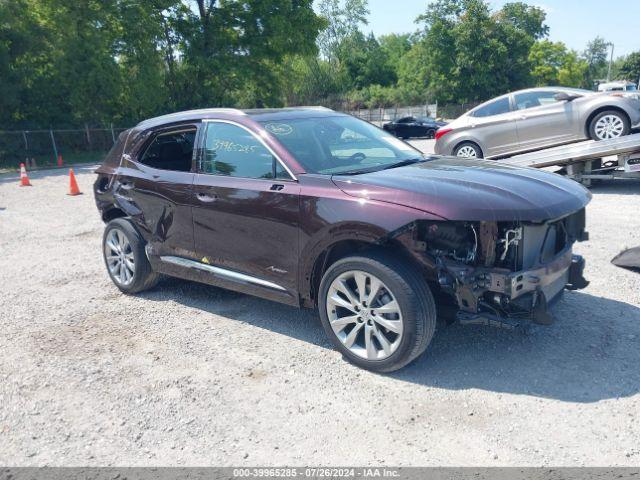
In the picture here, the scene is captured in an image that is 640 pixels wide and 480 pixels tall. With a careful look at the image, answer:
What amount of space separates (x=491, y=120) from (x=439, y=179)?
28.3 ft

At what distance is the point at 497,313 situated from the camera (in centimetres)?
377

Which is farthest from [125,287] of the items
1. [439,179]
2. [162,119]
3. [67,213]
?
[67,213]

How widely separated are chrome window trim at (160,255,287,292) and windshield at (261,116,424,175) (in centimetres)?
98

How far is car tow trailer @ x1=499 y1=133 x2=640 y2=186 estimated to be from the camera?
9773 millimetres

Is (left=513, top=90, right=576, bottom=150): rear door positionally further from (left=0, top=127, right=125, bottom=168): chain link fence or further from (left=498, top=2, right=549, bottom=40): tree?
(left=498, top=2, right=549, bottom=40): tree

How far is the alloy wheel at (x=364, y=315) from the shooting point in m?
3.81

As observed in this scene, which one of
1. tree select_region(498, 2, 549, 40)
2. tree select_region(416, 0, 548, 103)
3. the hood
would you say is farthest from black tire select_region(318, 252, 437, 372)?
tree select_region(498, 2, 549, 40)

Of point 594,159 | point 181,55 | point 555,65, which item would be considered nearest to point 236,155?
point 594,159

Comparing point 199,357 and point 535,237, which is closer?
point 535,237

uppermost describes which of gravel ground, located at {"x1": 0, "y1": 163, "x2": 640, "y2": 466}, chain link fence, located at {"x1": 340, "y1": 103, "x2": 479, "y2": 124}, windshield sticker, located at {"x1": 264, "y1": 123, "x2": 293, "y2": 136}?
chain link fence, located at {"x1": 340, "y1": 103, "x2": 479, "y2": 124}

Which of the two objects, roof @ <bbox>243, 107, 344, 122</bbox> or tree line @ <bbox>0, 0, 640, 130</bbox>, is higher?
tree line @ <bbox>0, 0, 640, 130</bbox>

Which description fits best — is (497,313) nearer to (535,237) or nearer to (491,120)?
(535,237)

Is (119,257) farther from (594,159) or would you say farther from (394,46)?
(394,46)

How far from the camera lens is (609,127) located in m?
10.6
